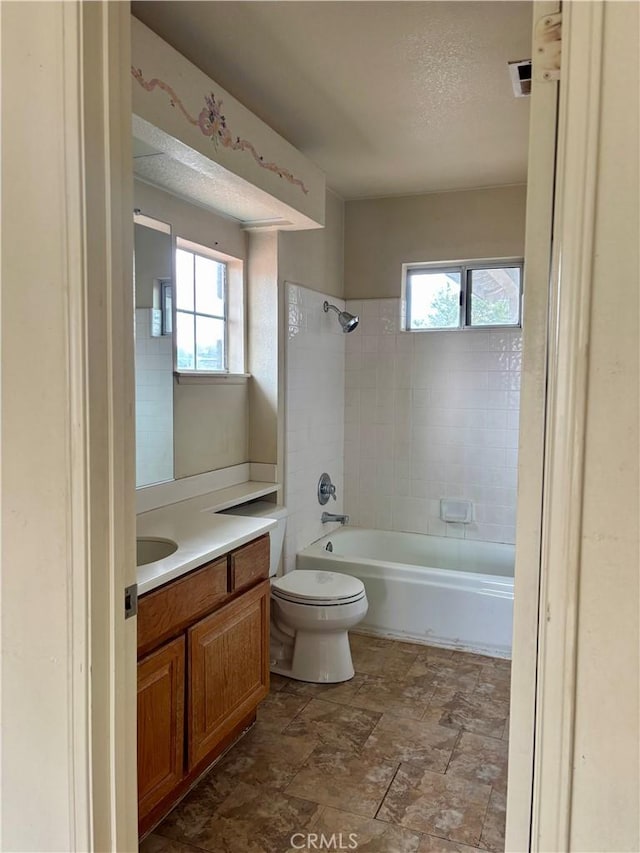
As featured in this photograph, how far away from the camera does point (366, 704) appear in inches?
106

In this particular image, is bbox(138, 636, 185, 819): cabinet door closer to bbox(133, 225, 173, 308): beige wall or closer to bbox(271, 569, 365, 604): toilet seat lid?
bbox(271, 569, 365, 604): toilet seat lid

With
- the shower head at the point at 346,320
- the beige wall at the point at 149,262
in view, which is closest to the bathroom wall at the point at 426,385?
the shower head at the point at 346,320

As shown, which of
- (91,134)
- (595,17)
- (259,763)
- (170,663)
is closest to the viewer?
(595,17)

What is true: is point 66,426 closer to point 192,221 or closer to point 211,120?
point 211,120

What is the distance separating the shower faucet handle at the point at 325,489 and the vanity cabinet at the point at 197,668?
1397 mm

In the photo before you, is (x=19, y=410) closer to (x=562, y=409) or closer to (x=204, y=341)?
(x=562, y=409)

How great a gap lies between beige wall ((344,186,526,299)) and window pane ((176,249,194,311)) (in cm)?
145

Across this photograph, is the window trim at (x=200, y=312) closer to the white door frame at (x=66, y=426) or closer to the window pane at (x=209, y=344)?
the window pane at (x=209, y=344)

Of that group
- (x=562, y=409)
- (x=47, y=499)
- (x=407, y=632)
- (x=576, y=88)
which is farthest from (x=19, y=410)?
(x=407, y=632)

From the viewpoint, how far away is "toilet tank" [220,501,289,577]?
10.1 ft

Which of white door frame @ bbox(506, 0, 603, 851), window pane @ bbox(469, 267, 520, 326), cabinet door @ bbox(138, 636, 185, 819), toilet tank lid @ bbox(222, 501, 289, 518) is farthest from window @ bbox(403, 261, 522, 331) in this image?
white door frame @ bbox(506, 0, 603, 851)

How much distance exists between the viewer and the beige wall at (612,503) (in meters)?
0.80

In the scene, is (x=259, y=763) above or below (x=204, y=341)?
below

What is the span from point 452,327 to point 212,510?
2026mm
